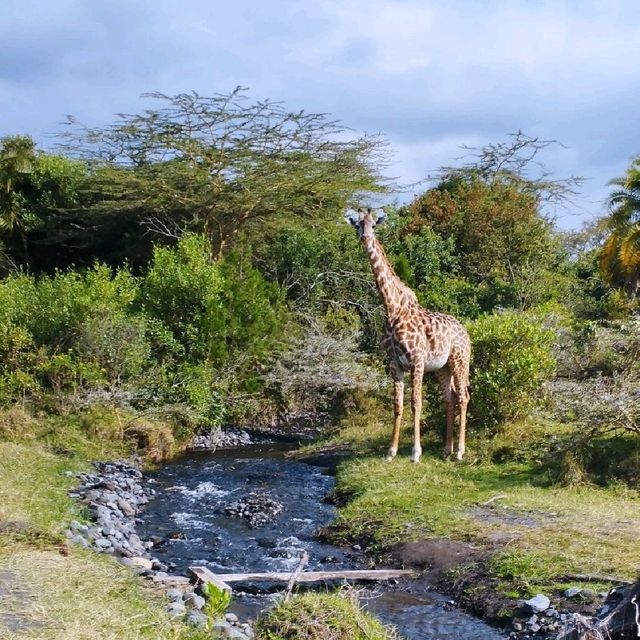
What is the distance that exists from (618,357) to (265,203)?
11506 mm

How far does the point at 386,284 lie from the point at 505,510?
4738 millimetres

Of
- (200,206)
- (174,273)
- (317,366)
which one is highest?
(200,206)

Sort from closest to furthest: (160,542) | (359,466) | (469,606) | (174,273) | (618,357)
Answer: (469,606), (160,542), (359,466), (618,357), (174,273)

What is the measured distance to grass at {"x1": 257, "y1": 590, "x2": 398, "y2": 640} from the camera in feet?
21.5

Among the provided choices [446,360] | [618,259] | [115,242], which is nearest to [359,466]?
[446,360]

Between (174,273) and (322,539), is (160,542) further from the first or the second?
(174,273)

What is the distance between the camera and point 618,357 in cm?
1529

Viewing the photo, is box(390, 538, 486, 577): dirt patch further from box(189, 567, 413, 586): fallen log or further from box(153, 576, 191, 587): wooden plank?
box(153, 576, 191, 587): wooden plank

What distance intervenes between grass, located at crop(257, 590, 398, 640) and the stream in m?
0.87

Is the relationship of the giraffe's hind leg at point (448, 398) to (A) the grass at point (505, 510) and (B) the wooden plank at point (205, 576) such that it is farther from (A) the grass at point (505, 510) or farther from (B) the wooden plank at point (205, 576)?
(B) the wooden plank at point (205, 576)

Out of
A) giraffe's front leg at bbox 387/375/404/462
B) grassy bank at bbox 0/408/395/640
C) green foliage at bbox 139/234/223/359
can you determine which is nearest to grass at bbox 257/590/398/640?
grassy bank at bbox 0/408/395/640

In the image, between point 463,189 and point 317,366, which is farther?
point 463,189

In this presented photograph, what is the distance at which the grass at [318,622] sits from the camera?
6.56 m

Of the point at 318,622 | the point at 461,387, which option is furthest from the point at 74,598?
the point at 461,387
